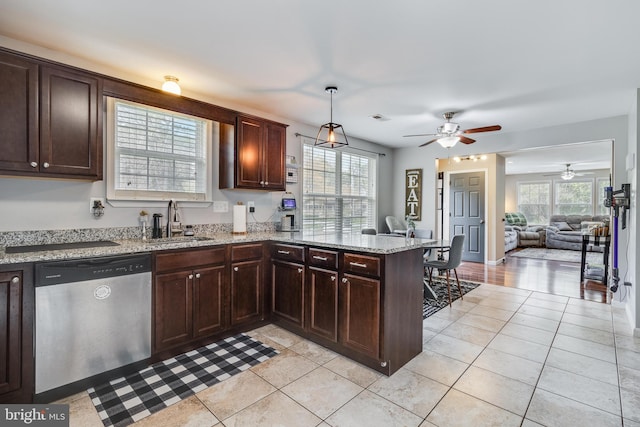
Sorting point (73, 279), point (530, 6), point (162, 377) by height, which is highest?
point (530, 6)

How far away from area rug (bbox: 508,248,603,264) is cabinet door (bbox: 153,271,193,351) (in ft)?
25.7

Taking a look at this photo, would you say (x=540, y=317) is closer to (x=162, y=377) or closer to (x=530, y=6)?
(x=530, y=6)

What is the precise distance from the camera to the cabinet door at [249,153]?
3.37 metres

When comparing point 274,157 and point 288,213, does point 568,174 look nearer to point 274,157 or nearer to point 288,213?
point 288,213

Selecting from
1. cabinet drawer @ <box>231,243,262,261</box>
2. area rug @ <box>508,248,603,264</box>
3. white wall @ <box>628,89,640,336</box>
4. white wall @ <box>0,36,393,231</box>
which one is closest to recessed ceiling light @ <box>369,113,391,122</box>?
white wall @ <box>0,36,393,231</box>

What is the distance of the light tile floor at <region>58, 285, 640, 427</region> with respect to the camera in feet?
5.98

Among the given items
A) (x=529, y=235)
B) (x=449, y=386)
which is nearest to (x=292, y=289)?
(x=449, y=386)

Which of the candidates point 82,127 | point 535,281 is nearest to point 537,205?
point 535,281

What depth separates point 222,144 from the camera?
3482 mm

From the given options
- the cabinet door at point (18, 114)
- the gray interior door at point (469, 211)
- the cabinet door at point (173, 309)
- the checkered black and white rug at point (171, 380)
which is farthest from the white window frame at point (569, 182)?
the cabinet door at point (18, 114)

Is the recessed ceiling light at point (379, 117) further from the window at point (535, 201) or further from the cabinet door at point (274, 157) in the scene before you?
the window at point (535, 201)

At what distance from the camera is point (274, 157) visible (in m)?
3.74

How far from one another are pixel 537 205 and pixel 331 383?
36.8 feet

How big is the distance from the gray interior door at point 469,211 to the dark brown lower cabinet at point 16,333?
7149 mm
